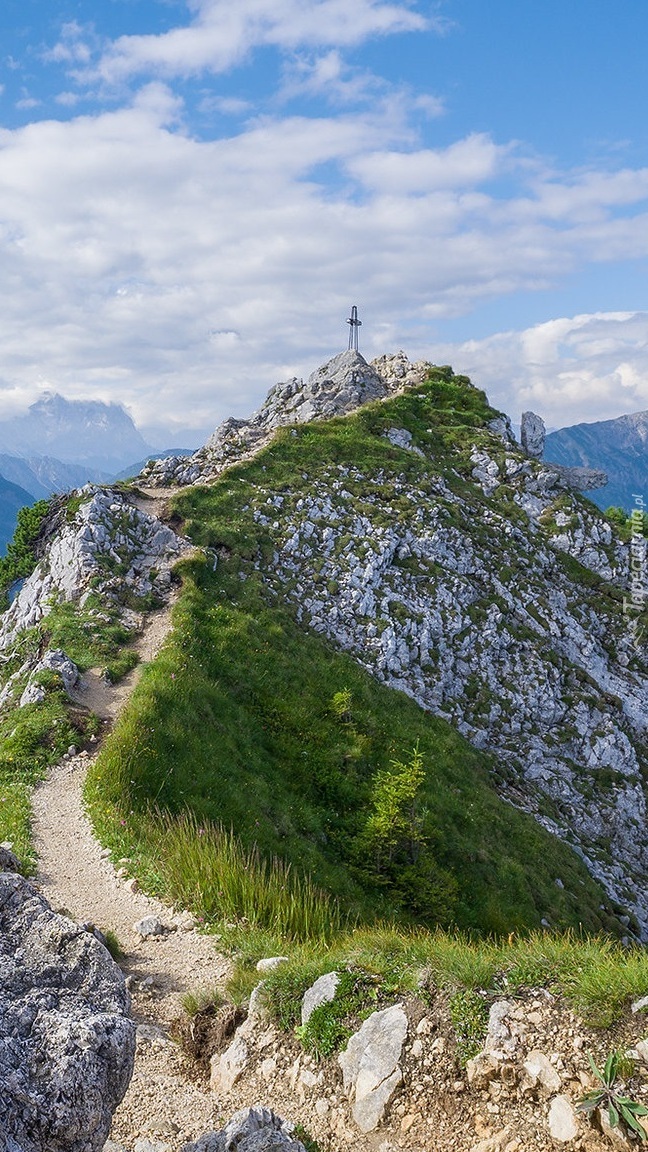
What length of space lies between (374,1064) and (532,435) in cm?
6685

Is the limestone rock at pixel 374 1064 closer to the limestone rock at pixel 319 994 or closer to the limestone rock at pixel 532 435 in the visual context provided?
the limestone rock at pixel 319 994

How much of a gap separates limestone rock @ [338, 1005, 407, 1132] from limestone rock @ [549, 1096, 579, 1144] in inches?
71.9

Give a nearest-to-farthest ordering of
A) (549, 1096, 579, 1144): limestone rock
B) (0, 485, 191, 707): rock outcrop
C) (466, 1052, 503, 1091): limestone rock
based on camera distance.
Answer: (549, 1096, 579, 1144): limestone rock
(466, 1052, 503, 1091): limestone rock
(0, 485, 191, 707): rock outcrop

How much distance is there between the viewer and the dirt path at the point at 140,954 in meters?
8.02

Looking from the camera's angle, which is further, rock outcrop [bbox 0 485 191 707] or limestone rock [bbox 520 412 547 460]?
limestone rock [bbox 520 412 547 460]

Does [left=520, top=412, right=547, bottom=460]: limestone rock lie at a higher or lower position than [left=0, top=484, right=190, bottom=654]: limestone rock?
higher

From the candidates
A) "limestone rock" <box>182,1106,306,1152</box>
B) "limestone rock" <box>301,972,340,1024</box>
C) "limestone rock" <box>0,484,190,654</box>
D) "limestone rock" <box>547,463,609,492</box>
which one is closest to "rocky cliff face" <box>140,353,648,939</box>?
"limestone rock" <box>547,463,609,492</box>

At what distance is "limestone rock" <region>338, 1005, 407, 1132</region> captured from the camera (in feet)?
25.9

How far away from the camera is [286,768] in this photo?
27.7 metres

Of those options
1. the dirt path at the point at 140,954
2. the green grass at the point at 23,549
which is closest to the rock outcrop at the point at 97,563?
the green grass at the point at 23,549

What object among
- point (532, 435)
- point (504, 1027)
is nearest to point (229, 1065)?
point (504, 1027)

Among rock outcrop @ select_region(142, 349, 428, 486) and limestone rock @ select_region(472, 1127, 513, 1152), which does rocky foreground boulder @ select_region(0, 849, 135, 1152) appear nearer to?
limestone rock @ select_region(472, 1127, 513, 1152)

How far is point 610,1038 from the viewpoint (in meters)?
7.48

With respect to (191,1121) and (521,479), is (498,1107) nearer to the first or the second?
(191,1121)
